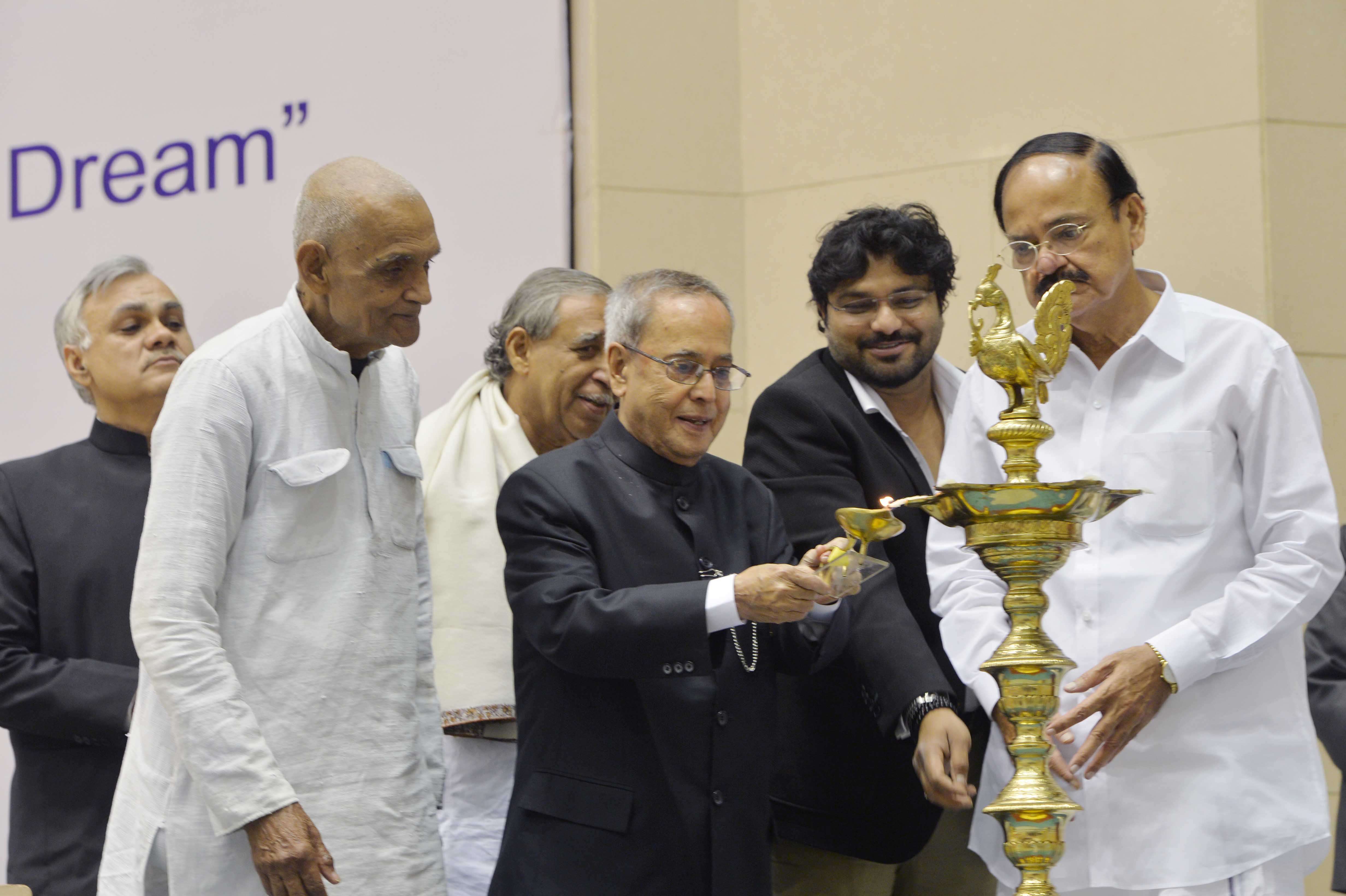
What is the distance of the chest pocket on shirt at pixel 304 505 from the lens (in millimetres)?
2264

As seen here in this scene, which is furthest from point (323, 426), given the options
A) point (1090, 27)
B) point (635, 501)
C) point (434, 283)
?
point (1090, 27)

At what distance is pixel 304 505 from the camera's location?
2301 millimetres

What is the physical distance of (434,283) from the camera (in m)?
4.46

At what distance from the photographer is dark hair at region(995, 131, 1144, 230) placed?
2.51 meters

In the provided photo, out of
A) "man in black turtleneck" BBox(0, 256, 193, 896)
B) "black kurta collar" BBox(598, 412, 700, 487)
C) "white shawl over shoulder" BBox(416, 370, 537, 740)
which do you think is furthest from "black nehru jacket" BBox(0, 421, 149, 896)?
"black kurta collar" BBox(598, 412, 700, 487)

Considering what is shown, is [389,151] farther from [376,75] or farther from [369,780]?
[369,780]

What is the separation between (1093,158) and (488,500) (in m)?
1.37

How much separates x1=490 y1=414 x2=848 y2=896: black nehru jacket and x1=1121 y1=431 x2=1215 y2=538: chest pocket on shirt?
1.65ft

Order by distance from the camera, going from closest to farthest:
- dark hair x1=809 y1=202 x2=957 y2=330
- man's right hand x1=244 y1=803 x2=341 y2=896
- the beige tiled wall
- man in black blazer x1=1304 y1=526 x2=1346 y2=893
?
man's right hand x1=244 y1=803 x2=341 y2=896, dark hair x1=809 y1=202 x2=957 y2=330, man in black blazer x1=1304 y1=526 x2=1346 y2=893, the beige tiled wall

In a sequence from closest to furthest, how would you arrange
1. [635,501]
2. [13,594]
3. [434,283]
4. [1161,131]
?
[635,501] < [13,594] < [1161,131] < [434,283]

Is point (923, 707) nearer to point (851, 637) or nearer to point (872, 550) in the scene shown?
point (851, 637)

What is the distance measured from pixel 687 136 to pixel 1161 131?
138 cm

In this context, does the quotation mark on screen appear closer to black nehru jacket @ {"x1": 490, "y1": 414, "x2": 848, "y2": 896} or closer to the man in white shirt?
black nehru jacket @ {"x1": 490, "y1": 414, "x2": 848, "y2": 896}

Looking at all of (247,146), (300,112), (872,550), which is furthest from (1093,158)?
(247,146)
